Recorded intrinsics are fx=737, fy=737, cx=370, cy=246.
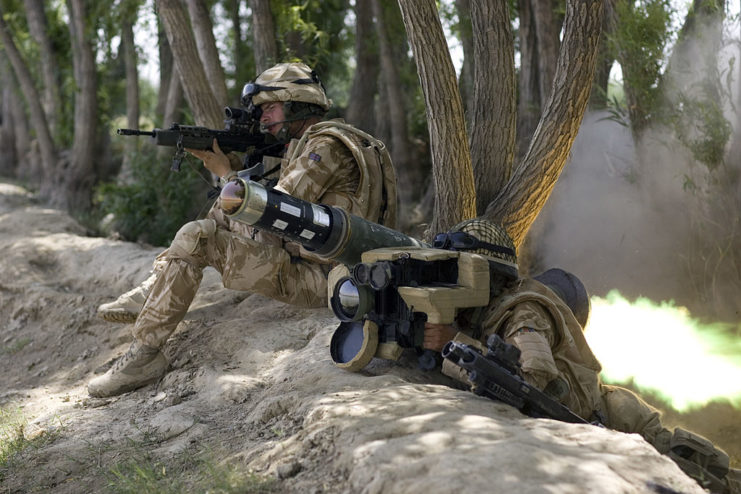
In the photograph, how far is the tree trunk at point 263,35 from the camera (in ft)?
21.8

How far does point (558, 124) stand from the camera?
15.2ft

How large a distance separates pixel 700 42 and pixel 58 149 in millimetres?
10790

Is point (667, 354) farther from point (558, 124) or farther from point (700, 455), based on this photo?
point (700, 455)

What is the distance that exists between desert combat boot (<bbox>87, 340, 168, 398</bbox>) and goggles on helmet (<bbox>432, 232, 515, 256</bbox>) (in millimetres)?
1953

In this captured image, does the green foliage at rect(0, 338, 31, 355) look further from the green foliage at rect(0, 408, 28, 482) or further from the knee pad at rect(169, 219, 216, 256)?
the knee pad at rect(169, 219, 216, 256)

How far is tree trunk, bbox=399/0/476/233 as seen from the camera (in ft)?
14.6

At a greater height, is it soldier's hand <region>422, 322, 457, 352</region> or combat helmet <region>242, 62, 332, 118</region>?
combat helmet <region>242, 62, 332, 118</region>

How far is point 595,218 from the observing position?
729 cm

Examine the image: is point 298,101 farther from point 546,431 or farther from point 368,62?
point 368,62

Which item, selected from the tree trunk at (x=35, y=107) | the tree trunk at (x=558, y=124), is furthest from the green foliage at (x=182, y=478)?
the tree trunk at (x=35, y=107)

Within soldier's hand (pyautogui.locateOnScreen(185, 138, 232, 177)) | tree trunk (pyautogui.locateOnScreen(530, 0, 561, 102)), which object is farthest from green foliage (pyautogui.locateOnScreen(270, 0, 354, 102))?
tree trunk (pyautogui.locateOnScreen(530, 0, 561, 102))

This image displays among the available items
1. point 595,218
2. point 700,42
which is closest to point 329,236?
point 700,42

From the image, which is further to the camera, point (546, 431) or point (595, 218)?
point (595, 218)

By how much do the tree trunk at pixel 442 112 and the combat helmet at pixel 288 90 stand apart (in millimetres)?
742
